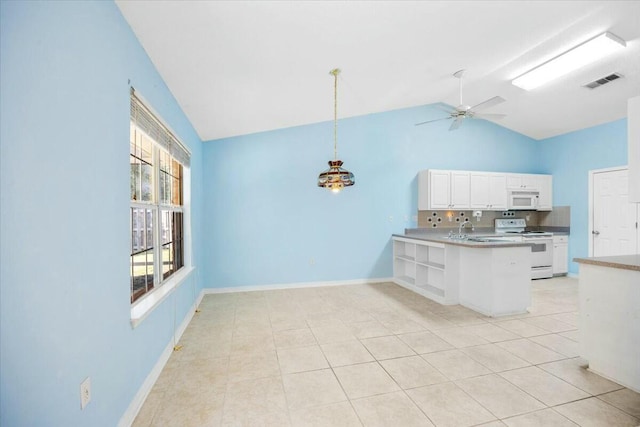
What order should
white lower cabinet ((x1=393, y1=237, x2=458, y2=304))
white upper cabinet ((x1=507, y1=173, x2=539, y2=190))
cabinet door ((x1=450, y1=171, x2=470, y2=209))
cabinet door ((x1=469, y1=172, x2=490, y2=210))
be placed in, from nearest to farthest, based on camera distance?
1. white lower cabinet ((x1=393, y1=237, x2=458, y2=304))
2. cabinet door ((x1=450, y1=171, x2=470, y2=209))
3. cabinet door ((x1=469, y1=172, x2=490, y2=210))
4. white upper cabinet ((x1=507, y1=173, x2=539, y2=190))

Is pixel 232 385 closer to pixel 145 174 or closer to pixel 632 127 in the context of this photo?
pixel 145 174

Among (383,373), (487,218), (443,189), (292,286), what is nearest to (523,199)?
(487,218)

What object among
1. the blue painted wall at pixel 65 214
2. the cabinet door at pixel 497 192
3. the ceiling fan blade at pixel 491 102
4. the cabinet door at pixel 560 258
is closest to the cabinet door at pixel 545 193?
the cabinet door at pixel 560 258

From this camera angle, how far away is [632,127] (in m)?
2.36

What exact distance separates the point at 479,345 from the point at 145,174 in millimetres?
3598

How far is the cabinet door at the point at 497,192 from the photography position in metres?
5.80

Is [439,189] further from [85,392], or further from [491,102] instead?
[85,392]

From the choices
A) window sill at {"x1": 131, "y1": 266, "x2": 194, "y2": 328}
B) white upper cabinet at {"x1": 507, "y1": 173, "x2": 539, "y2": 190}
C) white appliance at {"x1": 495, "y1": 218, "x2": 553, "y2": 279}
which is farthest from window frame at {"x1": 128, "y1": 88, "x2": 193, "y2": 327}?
white upper cabinet at {"x1": 507, "y1": 173, "x2": 539, "y2": 190}

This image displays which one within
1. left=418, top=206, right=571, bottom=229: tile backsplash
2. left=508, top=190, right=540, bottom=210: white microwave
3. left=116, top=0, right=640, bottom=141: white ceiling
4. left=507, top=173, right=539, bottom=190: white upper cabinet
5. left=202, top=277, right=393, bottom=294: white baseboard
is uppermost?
left=116, top=0, right=640, bottom=141: white ceiling

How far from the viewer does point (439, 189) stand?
216 inches

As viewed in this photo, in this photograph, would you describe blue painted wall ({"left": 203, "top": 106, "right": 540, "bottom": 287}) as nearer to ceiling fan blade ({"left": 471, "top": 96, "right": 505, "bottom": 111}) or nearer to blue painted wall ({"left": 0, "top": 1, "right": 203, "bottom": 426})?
ceiling fan blade ({"left": 471, "top": 96, "right": 505, "bottom": 111})

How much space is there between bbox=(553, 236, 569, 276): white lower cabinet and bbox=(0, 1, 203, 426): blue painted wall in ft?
23.0

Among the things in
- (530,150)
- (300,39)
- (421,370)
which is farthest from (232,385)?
(530,150)

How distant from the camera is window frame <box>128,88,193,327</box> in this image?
220 cm
